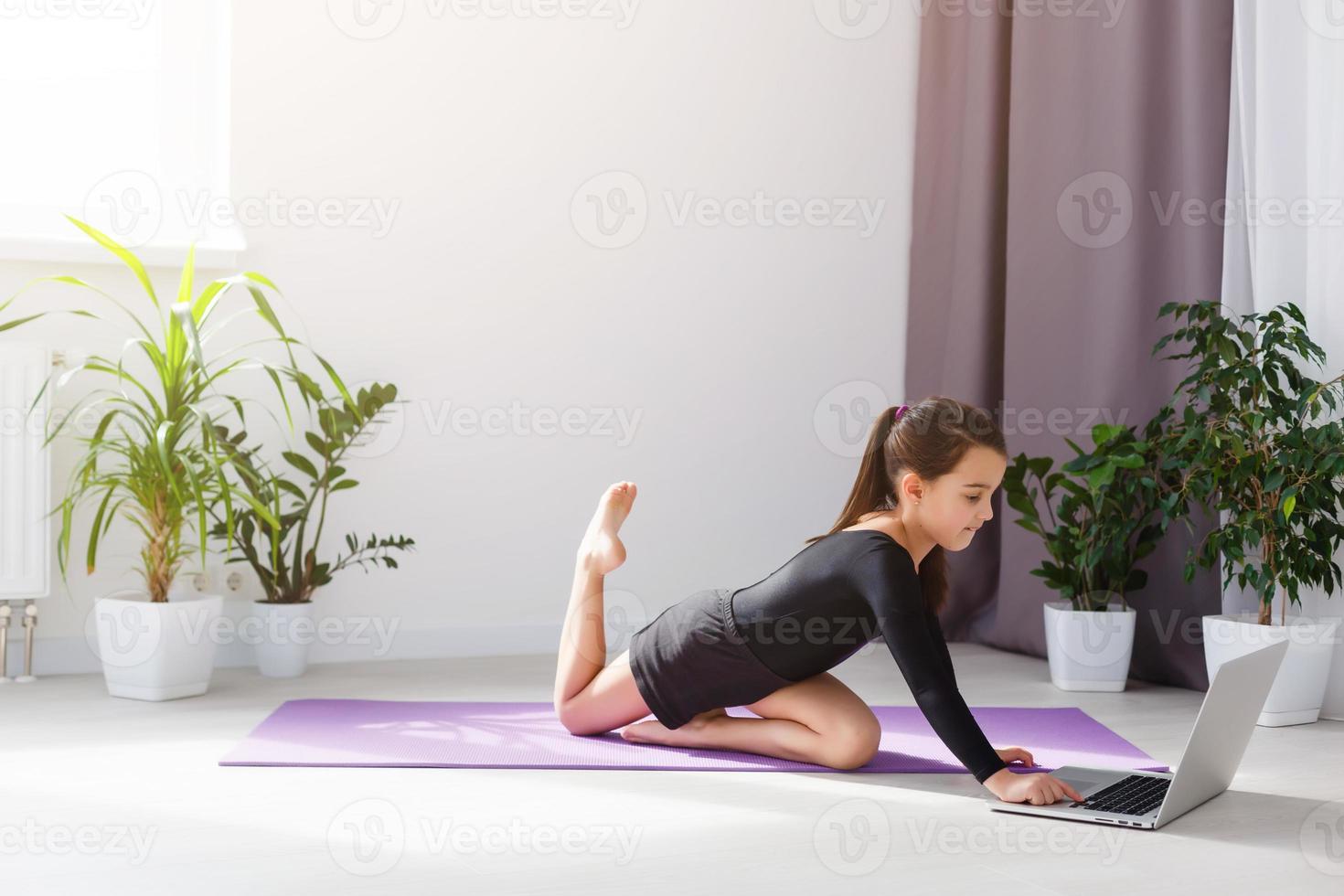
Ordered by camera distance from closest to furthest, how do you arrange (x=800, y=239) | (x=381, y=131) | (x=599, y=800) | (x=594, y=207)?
(x=599, y=800) < (x=381, y=131) < (x=594, y=207) < (x=800, y=239)

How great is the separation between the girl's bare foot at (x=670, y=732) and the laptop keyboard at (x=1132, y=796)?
0.65m

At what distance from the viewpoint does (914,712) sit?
2551mm

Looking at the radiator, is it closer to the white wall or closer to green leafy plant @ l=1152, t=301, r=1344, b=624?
the white wall

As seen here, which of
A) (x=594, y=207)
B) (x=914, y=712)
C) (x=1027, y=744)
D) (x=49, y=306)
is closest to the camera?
(x=1027, y=744)

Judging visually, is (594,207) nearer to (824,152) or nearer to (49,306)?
(824,152)

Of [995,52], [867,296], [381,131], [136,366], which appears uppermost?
[995,52]

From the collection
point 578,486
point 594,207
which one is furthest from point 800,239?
point 578,486

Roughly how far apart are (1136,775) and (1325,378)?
1.11m
